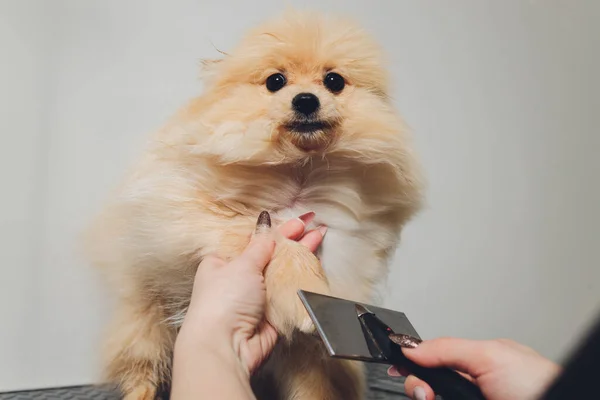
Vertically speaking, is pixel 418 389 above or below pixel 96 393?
above

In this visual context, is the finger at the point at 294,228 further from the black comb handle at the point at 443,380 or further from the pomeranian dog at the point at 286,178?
the black comb handle at the point at 443,380

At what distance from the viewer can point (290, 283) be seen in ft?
2.81

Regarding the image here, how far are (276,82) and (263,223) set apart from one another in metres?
0.29

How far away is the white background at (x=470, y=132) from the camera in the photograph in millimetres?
1551

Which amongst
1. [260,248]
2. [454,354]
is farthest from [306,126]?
[454,354]

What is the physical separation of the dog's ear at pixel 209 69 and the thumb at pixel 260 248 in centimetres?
36

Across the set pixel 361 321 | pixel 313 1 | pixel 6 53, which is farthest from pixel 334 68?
pixel 6 53

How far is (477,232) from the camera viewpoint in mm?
1764

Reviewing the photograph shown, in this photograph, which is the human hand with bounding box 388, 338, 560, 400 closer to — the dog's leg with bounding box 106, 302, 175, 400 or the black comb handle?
the black comb handle

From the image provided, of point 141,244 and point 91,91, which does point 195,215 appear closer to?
point 141,244

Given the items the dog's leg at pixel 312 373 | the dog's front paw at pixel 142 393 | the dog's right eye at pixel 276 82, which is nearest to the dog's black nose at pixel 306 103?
the dog's right eye at pixel 276 82

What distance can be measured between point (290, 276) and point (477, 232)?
1.09 meters

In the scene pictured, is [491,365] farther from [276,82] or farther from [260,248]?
[276,82]

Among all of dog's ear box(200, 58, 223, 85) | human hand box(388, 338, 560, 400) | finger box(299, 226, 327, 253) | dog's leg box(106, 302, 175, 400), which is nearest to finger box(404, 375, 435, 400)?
human hand box(388, 338, 560, 400)
